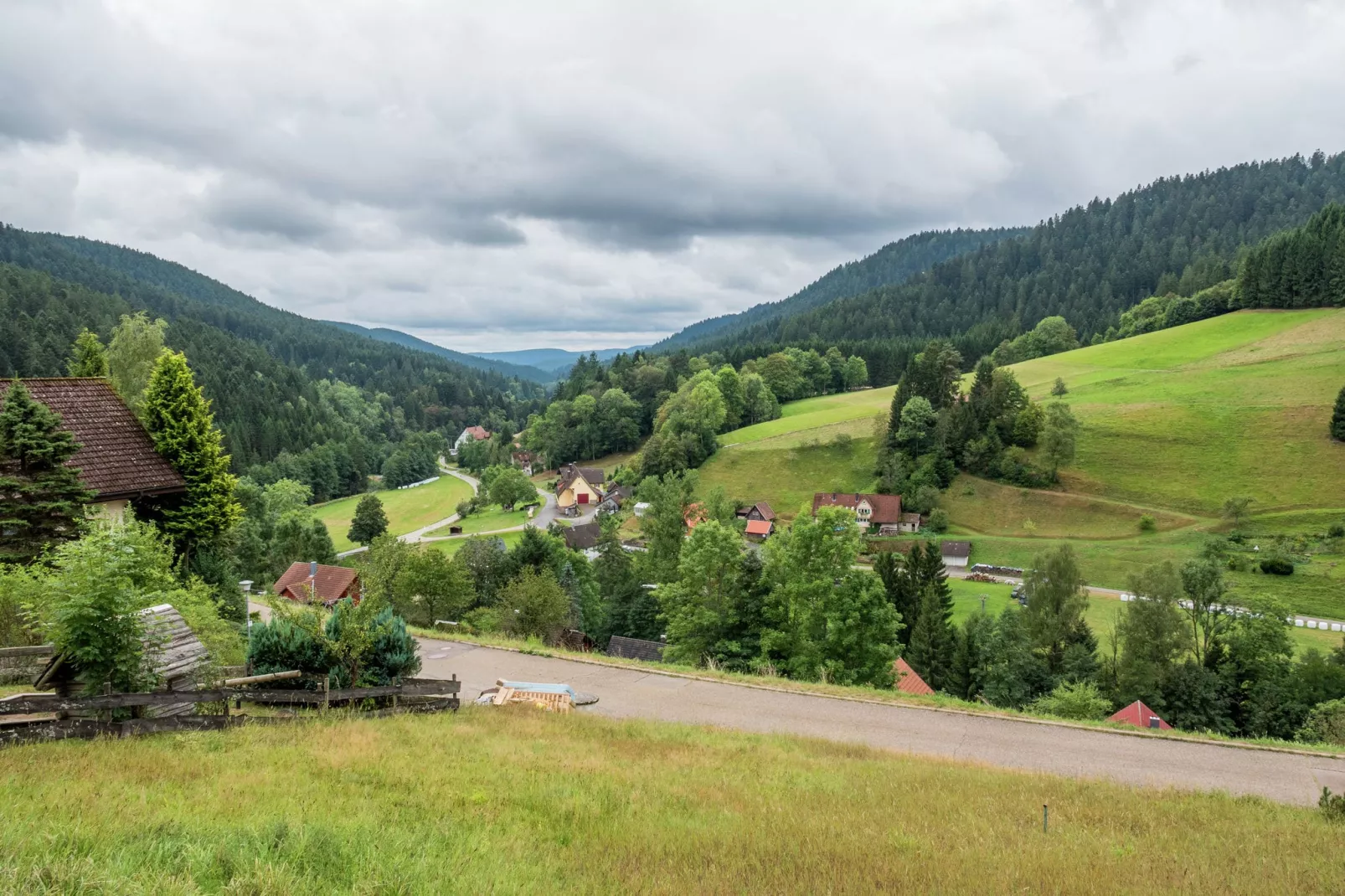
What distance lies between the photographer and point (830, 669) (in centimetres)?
2416

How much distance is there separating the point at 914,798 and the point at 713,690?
8.48 metres

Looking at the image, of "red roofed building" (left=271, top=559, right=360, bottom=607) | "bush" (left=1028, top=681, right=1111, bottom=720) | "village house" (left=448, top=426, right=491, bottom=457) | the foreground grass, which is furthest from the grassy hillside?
"village house" (left=448, top=426, right=491, bottom=457)

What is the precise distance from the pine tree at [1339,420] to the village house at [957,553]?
33667 mm

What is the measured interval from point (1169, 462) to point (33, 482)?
78.2 meters

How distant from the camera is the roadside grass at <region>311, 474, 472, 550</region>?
8669cm

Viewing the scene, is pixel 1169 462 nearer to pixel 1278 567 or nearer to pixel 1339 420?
pixel 1339 420

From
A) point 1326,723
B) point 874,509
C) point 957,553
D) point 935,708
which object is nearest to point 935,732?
point 935,708

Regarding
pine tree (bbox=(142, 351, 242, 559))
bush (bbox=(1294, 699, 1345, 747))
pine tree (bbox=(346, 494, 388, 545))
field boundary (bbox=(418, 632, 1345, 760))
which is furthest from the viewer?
pine tree (bbox=(346, 494, 388, 545))

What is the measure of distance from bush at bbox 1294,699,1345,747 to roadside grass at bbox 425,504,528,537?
2722 inches

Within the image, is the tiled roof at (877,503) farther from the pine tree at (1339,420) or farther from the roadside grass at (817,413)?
the pine tree at (1339,420)

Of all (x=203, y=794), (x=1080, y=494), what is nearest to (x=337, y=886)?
(x=203, y=794)

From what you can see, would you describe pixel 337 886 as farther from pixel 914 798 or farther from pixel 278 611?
pixel 278 611

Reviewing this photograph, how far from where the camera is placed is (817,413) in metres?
107

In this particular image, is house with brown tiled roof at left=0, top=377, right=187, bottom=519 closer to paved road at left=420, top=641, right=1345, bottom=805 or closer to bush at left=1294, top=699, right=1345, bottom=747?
paved road at left=420, top=641, right=1345, bottom=805
